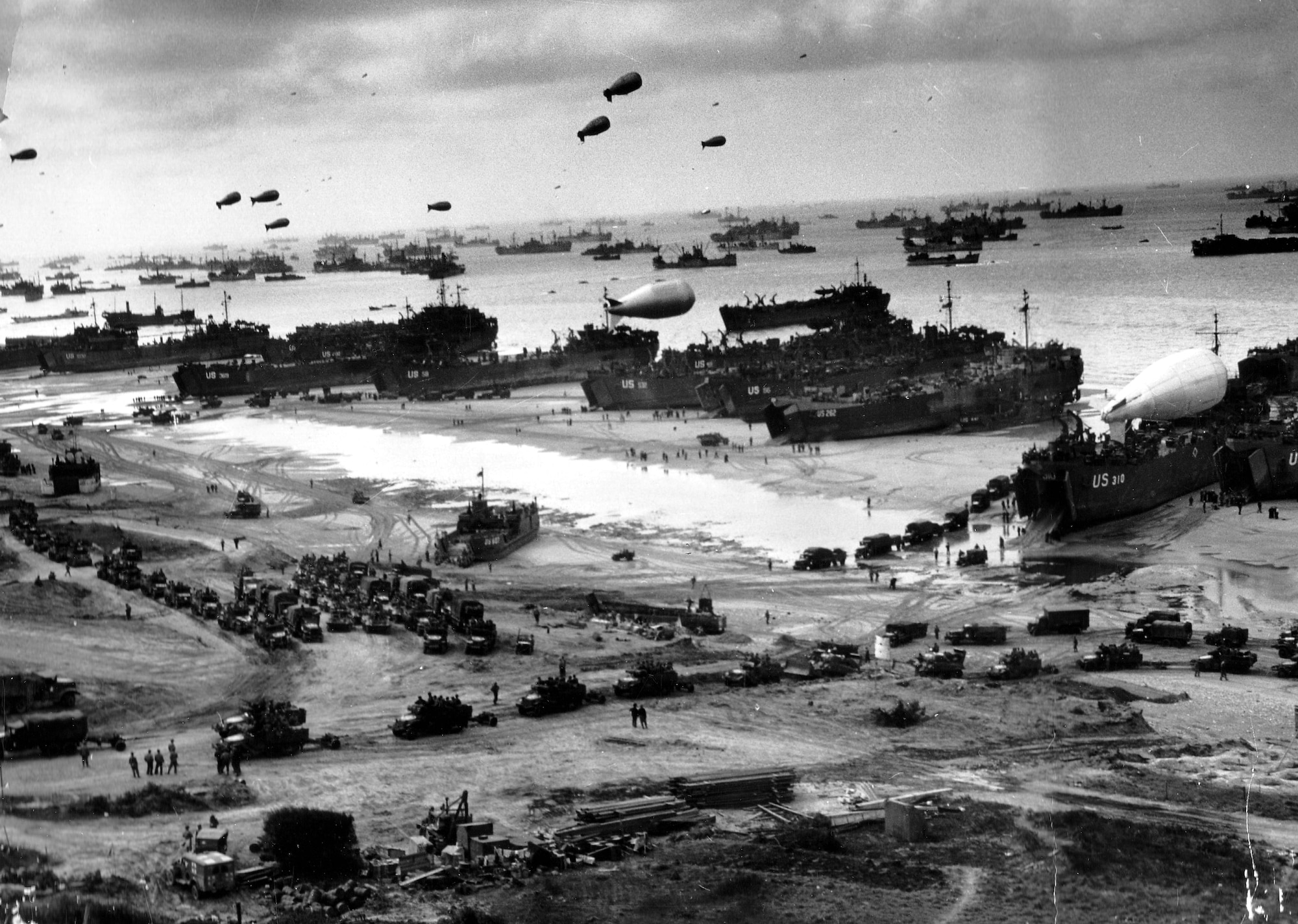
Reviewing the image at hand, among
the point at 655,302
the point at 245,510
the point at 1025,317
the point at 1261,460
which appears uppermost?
the point at 655,302

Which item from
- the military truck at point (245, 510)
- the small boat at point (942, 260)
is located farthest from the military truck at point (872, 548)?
the small boat at point (942, 260)

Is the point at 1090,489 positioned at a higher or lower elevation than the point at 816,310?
lower

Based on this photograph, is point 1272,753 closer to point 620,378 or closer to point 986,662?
point 986,662

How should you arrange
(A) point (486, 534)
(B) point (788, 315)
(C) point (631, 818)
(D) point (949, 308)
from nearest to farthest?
(C) point (631, 818), (A) point (486, 534), (D) point (949, 308), (B) point (788, 315)

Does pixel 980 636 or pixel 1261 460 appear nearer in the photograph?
pixel 980 636

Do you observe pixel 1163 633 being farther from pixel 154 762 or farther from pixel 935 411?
pixel 935 411

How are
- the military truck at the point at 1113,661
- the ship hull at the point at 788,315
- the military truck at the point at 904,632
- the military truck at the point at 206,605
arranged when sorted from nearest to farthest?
the military truck at the point at 1113,661
the military truck at the point at 904,632
the military truck at the point at 206,605
the ship hull at the point at 788,315

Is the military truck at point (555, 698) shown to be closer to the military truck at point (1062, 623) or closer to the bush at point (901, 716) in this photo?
the bush at point (901, 716)

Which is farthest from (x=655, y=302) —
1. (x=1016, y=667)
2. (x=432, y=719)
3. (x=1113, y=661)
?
(x=432, y=719)
